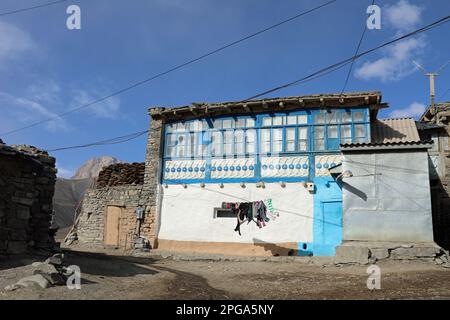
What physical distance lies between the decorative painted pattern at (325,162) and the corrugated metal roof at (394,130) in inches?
74.5

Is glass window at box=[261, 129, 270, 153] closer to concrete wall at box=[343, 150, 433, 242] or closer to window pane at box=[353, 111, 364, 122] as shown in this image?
window pane at box=[353, 111, 364, 122]

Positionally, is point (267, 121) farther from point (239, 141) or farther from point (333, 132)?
point (333, 132)

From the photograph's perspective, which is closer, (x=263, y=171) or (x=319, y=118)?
(x=319, y=118)

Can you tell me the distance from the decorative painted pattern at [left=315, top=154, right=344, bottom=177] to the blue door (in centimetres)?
120

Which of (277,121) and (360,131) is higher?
(277,121)

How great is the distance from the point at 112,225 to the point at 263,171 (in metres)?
8.07

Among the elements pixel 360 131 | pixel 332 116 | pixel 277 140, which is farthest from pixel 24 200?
pixel 360 131

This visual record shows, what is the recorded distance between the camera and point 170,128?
19000 millimetres

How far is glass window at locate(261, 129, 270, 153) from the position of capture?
677 inches

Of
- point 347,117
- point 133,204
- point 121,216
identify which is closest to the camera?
point 347,117

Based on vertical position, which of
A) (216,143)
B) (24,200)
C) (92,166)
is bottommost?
(24,200)

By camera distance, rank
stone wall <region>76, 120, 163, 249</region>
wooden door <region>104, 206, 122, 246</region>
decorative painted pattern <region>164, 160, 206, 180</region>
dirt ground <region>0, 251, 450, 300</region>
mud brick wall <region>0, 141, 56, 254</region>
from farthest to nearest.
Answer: wooden door <region>104, 206, 122, 246</region>, stone wall <region>76, 120, 163, 249</region>, decorative painted pattern <region>164, 160, 206, 180</region>, mud brick wall <region>0, 141, 56, 254</region>, dirt ground <region>0, 251, 450, 300</region>

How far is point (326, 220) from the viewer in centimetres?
1552

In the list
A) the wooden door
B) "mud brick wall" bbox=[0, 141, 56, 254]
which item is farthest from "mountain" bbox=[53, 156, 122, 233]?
"mud brick wall" bbox=[0, 141, 56, 254]
